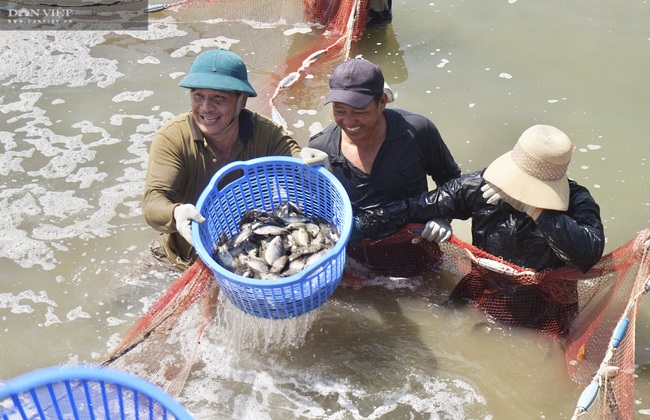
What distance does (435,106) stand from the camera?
6965mm

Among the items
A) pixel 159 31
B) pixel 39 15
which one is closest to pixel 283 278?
pixel 159 31

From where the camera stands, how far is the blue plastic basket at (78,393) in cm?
210

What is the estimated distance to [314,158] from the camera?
147 inches

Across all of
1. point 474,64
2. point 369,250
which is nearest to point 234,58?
point 369,250

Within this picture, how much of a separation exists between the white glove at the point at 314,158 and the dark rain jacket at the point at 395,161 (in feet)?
1.09

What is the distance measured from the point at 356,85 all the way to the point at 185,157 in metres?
1.16

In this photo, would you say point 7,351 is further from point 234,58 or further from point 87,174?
point 234,58

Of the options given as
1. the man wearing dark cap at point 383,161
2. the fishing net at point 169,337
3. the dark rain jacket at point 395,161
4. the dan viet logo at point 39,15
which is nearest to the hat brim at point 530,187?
the man wearing dark cap at point 383,161

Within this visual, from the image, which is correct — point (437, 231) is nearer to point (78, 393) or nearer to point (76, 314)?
point (78, 393)

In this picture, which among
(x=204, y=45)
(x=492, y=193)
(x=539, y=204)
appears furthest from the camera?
(x=204, y=45)

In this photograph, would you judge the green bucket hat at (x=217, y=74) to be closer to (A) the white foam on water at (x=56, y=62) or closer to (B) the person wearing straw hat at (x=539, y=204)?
(B) the person wearing straw hat at (x=539, y=204)

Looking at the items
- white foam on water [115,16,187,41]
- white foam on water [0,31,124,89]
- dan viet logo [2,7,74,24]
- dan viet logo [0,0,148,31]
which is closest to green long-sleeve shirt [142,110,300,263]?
white foam on water [0,31,124,89]

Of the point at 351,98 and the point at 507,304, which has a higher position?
the point at 351,98

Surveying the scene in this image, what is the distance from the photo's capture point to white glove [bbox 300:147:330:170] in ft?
12.3
